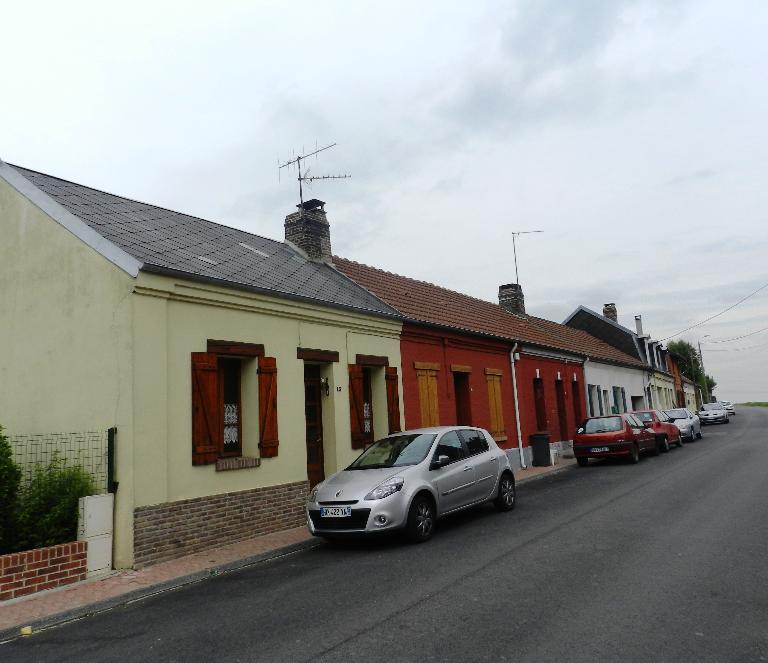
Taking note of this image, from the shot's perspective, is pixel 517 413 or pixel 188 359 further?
pixel 517 413

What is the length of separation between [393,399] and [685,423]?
19.4m

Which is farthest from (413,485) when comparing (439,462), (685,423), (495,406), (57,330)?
(685,423)

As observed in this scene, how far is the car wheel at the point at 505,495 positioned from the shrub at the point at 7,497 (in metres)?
7.28

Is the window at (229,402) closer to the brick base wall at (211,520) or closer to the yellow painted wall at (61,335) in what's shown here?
the brick base wall at (211,520)

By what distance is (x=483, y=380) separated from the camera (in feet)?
58.5

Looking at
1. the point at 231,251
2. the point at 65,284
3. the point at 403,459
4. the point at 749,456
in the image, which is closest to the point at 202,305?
the point at 65,284

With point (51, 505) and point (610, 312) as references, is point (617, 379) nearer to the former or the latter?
point (610, 312)

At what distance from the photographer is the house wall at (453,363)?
14.5 meters

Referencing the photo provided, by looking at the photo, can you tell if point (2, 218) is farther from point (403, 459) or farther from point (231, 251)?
point (403, 459)

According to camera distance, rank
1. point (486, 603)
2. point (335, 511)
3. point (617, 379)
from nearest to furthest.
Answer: point (486, 603) → point (335, 511) → point (617, 379)

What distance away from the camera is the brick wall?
6.60m

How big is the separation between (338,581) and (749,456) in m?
16.0

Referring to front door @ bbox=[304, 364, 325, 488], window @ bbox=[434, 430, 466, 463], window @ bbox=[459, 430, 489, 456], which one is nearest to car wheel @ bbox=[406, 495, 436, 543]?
window @ bbox=[434, 430, 466, 463]

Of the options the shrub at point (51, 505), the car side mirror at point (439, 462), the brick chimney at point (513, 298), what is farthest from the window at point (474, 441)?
the brick chimney at point (513, 298)
